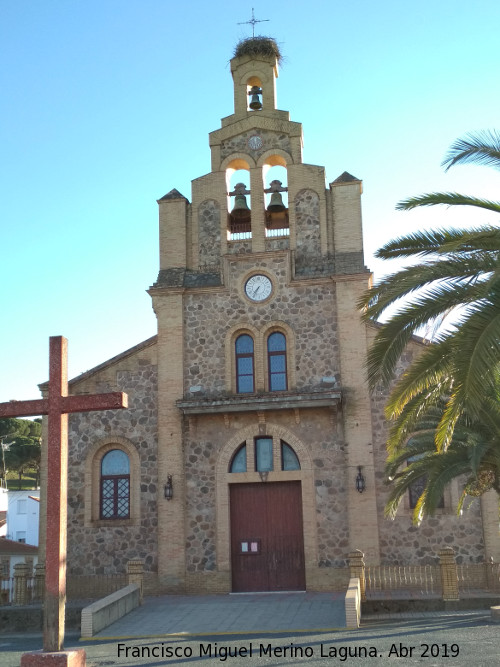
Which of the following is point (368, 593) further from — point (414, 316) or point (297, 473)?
point (414, 316)

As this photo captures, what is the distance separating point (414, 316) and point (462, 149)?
2492mm

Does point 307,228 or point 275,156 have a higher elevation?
point 275,156

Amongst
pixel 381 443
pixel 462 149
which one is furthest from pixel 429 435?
pixel 462 149

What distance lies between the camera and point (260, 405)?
19.7m

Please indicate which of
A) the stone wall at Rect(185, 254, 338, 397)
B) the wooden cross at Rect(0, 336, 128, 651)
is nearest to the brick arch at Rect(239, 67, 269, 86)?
the stone wall at Rect(185, 254, 338, 397)

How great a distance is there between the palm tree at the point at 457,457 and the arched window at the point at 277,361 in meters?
4.37

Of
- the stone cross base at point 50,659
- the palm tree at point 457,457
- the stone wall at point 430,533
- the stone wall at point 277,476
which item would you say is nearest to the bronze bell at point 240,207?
the stone wall at point 277,476

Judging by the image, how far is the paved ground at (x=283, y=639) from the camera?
451 inches

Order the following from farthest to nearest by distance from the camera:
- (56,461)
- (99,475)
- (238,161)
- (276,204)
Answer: (238,161)
(276,204)
(99,475)
(56,461)

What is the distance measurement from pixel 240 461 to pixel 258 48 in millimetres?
12446

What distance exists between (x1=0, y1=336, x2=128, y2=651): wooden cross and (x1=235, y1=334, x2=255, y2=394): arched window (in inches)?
409

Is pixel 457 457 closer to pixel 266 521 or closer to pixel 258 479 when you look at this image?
pixel 258 479

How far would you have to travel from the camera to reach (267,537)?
19.9 meters

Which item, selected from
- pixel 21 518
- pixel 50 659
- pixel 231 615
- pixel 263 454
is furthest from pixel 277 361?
pixel 21 518
